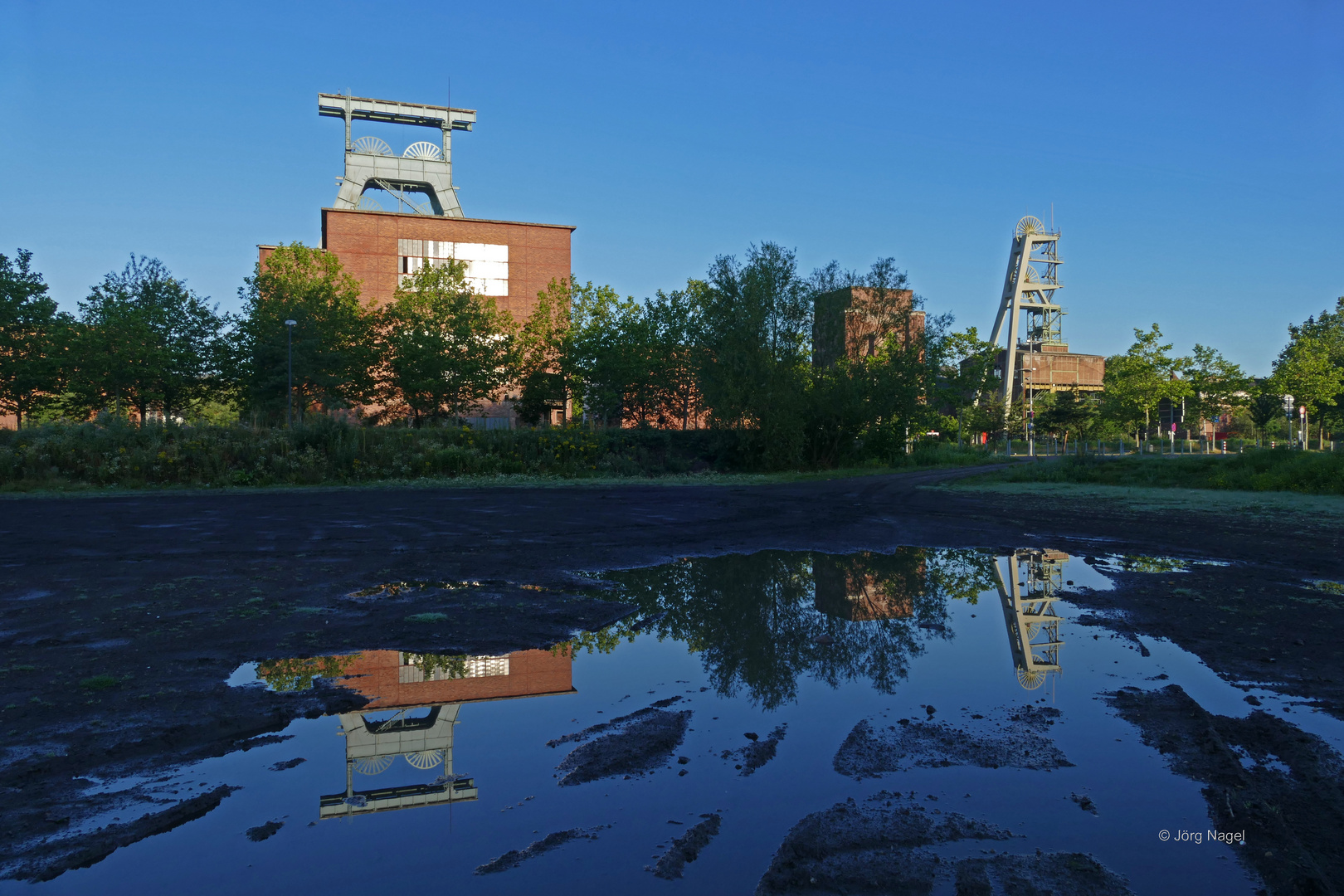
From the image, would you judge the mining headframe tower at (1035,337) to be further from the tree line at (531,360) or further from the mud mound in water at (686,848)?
the mud mound in water at (686,848)

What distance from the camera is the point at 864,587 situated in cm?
818

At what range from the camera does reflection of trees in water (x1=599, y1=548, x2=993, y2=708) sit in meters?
5.24

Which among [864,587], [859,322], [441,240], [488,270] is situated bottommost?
[864,587]

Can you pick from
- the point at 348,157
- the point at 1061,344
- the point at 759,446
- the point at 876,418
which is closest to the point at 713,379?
the point at 759,446

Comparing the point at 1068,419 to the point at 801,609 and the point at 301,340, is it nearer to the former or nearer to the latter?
the point at 301,340

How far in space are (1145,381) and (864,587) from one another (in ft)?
181

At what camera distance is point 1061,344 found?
94.9m

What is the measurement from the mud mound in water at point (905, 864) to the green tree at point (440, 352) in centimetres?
4066

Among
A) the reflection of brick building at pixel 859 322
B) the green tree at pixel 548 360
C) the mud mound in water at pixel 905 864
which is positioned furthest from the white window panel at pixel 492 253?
the mud mound in water at pixel 905 864

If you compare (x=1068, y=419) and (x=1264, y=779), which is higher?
(x=1068, y=419)

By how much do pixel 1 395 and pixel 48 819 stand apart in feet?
146

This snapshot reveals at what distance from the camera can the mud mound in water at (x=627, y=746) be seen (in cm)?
360

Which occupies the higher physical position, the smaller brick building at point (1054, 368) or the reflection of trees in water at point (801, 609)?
the smaller brick building at point (1054, 368)

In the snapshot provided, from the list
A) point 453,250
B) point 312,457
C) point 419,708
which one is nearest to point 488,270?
point 453,250
